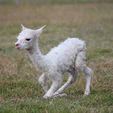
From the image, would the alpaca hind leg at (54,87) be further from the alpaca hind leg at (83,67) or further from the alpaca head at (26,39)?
the alpaca head at (26,39)

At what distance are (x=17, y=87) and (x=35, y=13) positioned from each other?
23353 mm

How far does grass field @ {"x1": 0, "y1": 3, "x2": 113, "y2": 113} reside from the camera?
8.52 metres

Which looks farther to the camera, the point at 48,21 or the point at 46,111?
the point at 48,21

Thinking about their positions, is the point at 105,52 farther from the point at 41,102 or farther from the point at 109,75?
the point at 41,102

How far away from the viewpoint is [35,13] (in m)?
33.7

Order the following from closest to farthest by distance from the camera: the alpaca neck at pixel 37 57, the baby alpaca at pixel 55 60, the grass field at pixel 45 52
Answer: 1. the grass field at pixel 45 52
2. the baby alpaca at pixel 55 60
3. the alpaca neck at pixel 37 57

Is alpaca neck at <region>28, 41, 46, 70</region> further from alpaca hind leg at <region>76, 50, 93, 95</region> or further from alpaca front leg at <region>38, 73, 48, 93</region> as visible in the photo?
alpaca hind leg at <region>76, 50, 93, 95</region>

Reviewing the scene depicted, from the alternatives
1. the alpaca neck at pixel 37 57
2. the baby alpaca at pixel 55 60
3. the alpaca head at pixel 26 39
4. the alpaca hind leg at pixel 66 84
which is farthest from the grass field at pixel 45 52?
the alpaca head at pixel 26 39

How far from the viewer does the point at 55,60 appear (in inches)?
380

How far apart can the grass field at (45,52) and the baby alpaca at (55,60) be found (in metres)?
0.25

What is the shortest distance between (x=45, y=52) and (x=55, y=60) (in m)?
6.40

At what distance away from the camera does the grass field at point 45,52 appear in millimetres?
8523

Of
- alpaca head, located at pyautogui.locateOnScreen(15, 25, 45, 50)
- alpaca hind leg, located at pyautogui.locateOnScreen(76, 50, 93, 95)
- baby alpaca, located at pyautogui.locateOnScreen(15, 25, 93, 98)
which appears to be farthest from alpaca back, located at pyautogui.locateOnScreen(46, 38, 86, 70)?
alpaca head, located at pyautogui.locateOnScreen(15, 25, 45, 50)

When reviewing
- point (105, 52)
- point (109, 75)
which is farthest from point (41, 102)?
point (105, 52)
